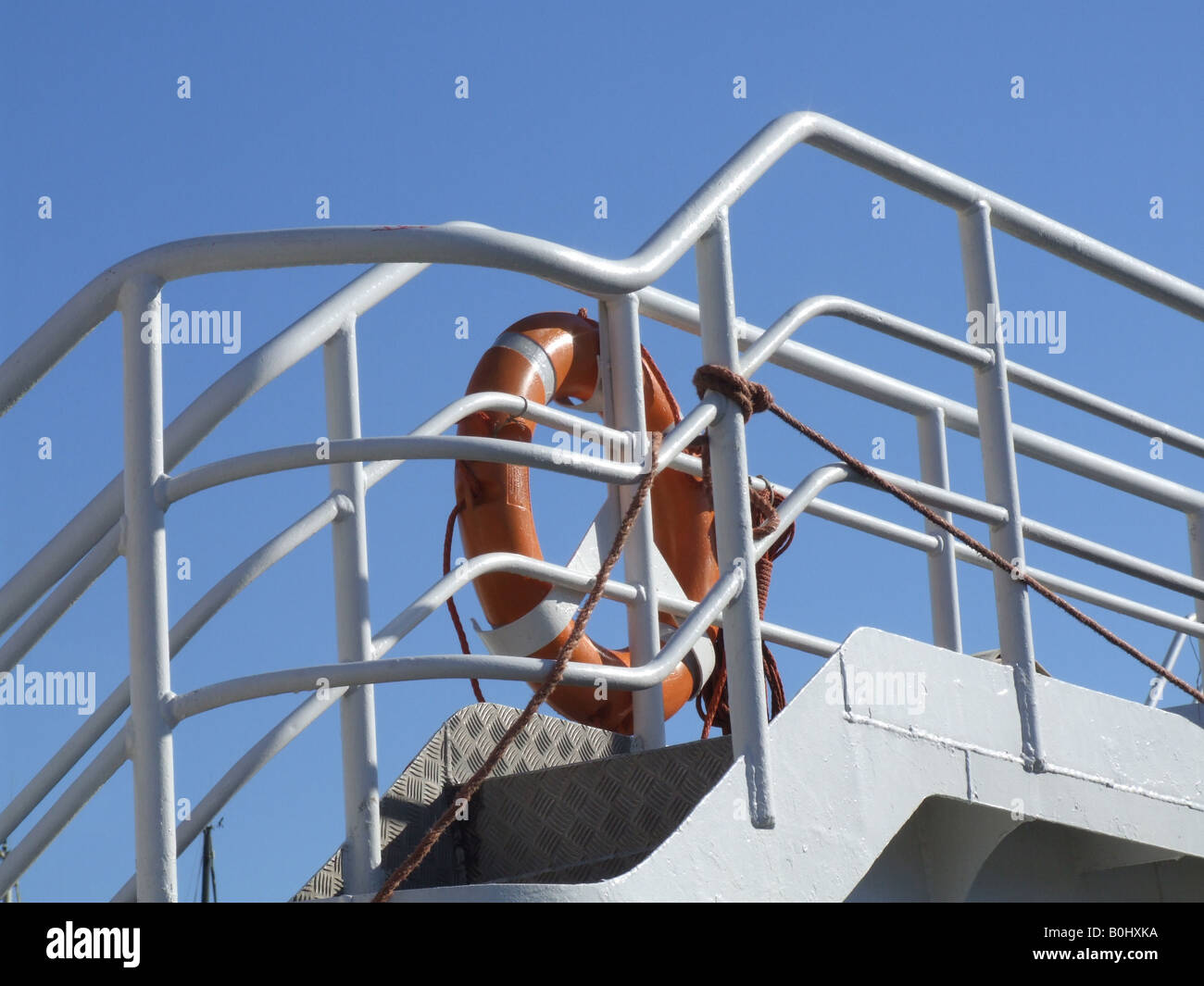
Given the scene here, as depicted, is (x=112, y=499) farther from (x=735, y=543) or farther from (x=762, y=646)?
(x=762, y=646)

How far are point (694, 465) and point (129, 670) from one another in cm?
222

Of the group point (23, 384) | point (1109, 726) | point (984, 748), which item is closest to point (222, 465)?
point (23, 384)

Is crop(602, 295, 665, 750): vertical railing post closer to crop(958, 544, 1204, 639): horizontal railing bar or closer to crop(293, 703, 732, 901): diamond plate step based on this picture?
crop(293, 703, 732, 901): diamond plate step

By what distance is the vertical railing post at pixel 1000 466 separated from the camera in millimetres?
4043

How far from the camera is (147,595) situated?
112 inches

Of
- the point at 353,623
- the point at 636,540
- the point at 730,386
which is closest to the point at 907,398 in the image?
the point at 636,540

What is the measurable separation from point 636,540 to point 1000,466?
933 millimetres

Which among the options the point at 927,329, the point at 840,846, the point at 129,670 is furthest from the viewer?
the point at 927,329

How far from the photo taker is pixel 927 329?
4176 mm

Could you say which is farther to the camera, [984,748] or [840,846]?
[984,748]

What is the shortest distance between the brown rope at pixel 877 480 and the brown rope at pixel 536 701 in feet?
0.54

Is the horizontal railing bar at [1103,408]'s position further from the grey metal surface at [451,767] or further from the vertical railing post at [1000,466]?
the grey metal surface at [451,767]
